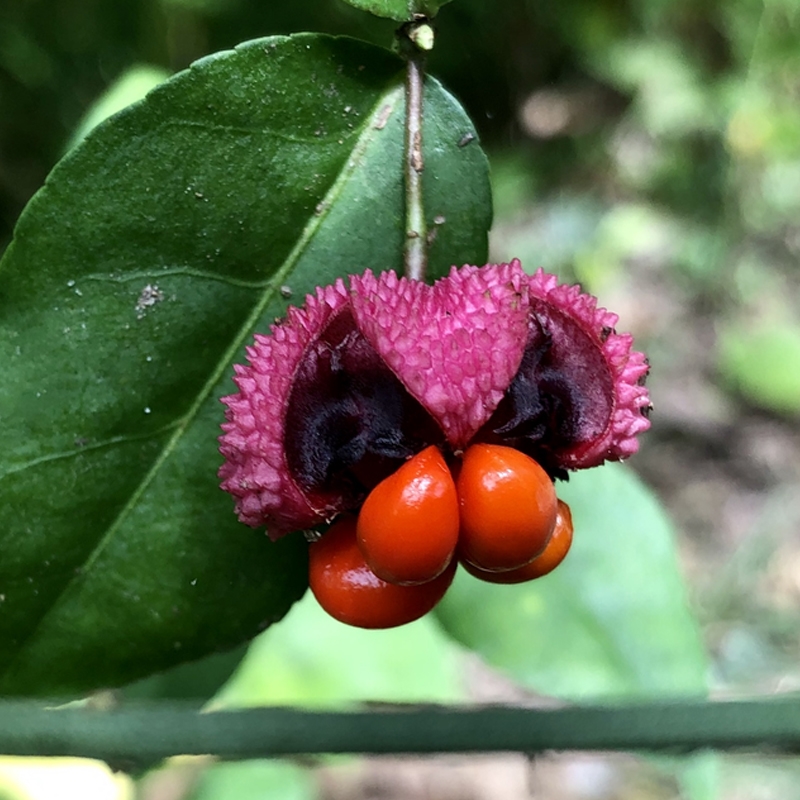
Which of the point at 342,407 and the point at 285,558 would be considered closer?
the point at 342,407

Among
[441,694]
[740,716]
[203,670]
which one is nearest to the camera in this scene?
[740,716]

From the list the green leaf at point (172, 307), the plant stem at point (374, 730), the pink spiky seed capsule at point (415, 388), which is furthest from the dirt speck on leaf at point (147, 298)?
the plant stem at point (374, 730)

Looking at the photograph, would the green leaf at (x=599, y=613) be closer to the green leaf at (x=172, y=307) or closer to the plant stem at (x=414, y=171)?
the green leaf at (x=172, y=307)

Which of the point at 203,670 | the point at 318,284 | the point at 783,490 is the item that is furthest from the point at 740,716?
the point at 783,490

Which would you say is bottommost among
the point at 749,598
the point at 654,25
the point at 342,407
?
the point at 749,598

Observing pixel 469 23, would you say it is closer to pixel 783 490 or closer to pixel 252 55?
pixel 252 55

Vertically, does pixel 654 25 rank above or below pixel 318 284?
below

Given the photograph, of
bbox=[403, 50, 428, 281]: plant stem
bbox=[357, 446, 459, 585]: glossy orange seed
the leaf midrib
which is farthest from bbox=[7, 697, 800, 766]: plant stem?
bbox=[403, 50, 428, 281]: plant stem

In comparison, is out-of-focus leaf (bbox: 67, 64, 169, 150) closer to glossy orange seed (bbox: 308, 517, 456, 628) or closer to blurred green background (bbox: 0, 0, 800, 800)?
blurred green background (bbox: 0, 0, 800, 800)
